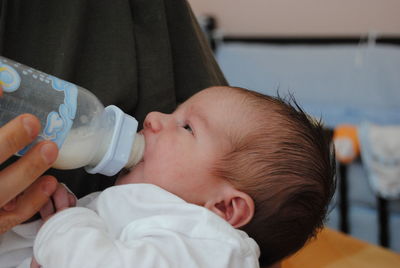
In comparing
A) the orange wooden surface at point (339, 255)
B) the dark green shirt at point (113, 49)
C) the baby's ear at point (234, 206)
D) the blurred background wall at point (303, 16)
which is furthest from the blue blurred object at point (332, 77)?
the baby's ear at point (234, 206)

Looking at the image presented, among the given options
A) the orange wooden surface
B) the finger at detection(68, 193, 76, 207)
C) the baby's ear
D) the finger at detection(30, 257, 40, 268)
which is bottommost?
the orange wooden surface

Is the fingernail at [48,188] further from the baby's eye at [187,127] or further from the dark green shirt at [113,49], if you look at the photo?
the baby's eye at [187,127]

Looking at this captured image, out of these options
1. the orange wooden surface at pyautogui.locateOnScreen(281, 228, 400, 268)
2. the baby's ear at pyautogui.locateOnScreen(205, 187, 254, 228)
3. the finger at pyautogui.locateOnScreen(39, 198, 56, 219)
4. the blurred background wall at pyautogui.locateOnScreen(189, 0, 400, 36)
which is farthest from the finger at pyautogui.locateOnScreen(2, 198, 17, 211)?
the blurred background wall at pyautogui.locateOnScreen(189, 0, 400, 36)

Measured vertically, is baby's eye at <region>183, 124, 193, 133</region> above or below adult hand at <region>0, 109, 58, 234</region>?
below

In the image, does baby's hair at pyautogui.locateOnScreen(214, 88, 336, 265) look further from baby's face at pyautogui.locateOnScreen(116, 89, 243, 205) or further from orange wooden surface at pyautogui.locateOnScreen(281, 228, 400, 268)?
orange wooden surface at pyautogui.locateOnScreen(281, 228, 400, 268)

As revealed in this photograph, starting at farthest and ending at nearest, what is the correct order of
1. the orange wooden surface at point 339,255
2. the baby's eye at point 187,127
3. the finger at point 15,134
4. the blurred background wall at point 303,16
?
the blurred background wall at point 303,16, the orange wooden surface at point 339,255, the baby's eye at point 187,127, the finger at point 15,134

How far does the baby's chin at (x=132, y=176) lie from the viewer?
86cm

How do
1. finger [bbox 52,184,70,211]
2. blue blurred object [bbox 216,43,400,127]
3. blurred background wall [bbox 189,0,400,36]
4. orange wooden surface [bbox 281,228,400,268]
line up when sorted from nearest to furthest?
finger [bbox 52,184,70,211] → orange wooden surface [bbox 281,228,400,268] → blue blurred object [bbox 216,43,400,127] → blurred background wall [bbox 189,0,400,36]

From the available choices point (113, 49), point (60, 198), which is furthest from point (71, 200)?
point (113, 49)

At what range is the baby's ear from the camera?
83 cm

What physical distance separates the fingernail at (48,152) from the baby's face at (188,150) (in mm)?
249

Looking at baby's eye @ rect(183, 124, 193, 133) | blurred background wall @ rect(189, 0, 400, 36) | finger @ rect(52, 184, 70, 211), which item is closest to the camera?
finger @ rect(52, 184, 70, 211)

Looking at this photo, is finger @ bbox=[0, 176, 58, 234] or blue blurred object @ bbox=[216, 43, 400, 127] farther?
blue blurred object @ bbox=[216, 43, 400, 127]

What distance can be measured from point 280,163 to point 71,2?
1.79 feet
